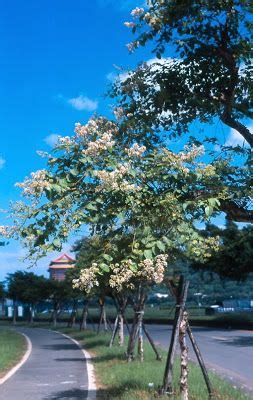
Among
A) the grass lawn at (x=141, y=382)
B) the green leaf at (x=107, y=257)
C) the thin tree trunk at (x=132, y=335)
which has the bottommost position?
the grass lawn at (x=141, y=382)

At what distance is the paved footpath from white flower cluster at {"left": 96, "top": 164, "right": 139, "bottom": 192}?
22.0 ft

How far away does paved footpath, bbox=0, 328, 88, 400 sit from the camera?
1280cm

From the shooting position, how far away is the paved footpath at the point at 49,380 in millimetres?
12805

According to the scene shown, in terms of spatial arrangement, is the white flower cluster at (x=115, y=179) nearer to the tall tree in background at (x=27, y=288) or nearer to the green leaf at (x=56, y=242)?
the green leaf at (x=56, y=242)

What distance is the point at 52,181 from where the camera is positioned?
679 cm

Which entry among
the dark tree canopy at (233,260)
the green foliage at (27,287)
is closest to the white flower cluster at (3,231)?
the dark tree canopy at (233,260)

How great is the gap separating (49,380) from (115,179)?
33.8 ft

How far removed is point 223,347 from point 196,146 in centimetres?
1983

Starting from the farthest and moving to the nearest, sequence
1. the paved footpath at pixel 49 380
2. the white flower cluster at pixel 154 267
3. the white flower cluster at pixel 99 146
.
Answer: the paved footpath at pixel 49 380 → the white flower cluster at pixel 99 146 → the white flower cluster at pixel 154 267

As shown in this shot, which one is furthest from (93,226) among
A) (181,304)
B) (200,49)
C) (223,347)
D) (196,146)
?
(223,347)

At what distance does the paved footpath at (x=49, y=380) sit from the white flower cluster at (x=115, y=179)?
671 centimetres

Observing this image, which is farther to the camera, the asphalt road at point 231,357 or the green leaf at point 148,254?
the asphalt road at point 231,357

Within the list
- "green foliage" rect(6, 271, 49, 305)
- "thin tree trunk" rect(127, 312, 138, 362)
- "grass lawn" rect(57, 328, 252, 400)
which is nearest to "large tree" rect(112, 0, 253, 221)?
"grass lawn" rect(57, 328, 252, 400)

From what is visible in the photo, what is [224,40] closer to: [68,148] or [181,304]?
[68,148]
